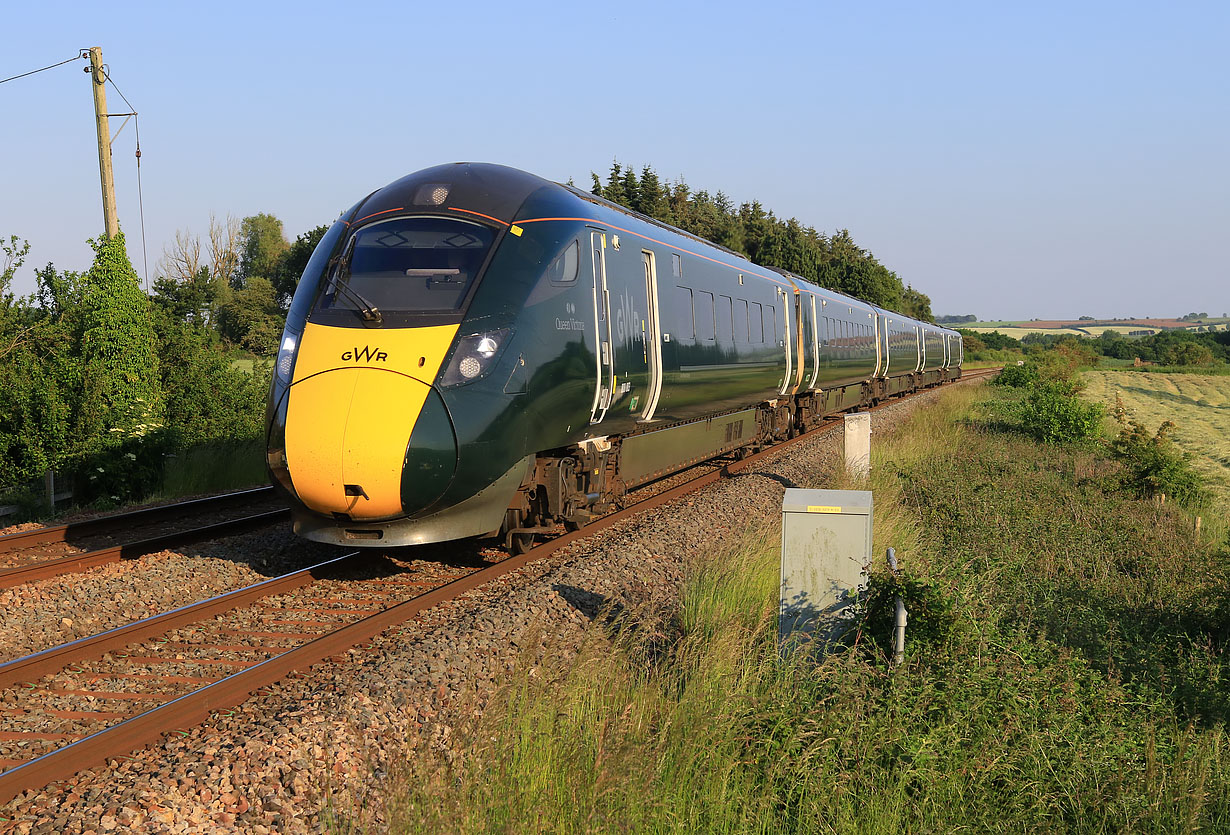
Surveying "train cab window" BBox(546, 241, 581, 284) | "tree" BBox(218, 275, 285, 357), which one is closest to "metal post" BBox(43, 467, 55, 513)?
"train cab window" BBox(546, 241, 581, 284)

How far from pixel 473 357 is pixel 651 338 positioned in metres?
3.51

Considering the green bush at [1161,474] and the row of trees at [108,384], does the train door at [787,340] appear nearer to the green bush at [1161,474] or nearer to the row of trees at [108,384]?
the green bush at [1161,474]

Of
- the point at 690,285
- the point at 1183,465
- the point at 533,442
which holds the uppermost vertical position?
the point at 690,285

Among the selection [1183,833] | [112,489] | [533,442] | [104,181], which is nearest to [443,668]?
[533,442]

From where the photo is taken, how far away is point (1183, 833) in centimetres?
415

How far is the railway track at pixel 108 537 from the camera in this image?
29.4 ft

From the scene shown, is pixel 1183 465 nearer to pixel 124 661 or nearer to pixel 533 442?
pixel 533 442

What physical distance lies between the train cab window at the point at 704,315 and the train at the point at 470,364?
1241mm

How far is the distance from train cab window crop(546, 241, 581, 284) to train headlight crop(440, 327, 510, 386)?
A: 968mm

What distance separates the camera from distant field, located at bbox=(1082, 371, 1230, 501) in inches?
986

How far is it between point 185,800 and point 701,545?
642cm

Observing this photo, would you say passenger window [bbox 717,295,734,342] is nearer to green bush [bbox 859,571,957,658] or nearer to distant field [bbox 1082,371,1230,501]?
green bush [bbox 859,571,957,658]

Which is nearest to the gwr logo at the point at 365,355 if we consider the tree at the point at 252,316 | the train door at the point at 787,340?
the train door at the point at 787,340

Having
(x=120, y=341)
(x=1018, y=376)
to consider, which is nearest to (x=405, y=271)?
(x=120, y=341)
